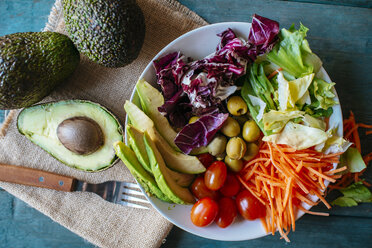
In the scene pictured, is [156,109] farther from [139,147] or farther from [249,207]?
[249,207]

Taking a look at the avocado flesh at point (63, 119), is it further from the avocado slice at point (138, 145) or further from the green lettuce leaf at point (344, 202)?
the green lettuce leaf at point (344, 202)

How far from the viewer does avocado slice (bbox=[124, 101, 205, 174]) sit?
61.0 inches

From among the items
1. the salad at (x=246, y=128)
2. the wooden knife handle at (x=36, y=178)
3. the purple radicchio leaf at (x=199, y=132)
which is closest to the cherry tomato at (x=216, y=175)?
the salad at (x=246, y=128)

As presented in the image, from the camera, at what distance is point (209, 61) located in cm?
160

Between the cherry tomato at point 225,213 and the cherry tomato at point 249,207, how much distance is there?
0.04 meters

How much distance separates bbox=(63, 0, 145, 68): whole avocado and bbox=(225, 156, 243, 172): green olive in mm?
726

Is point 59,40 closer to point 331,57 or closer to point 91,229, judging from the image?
point 91,229

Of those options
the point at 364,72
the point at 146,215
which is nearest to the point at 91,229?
the point at 146,215

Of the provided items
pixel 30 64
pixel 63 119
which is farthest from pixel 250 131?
pixel 30 64

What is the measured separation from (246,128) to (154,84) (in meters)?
0.53

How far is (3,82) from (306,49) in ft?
4.71

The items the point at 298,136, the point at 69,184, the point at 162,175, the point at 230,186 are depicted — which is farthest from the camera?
the point at 69,184

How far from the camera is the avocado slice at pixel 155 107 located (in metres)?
1.58

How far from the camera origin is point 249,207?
1.61m
